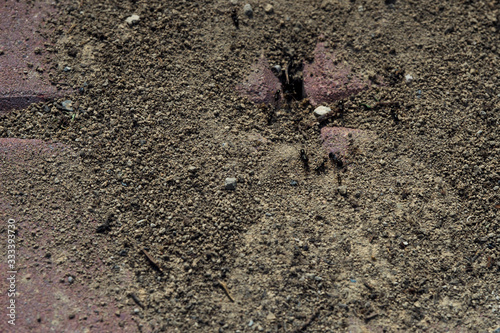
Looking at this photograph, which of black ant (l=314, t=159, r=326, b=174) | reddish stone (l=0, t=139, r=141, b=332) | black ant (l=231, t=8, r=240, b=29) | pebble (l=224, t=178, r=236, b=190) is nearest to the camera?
reddish stone (l=0, t=139, r=141, b=332)

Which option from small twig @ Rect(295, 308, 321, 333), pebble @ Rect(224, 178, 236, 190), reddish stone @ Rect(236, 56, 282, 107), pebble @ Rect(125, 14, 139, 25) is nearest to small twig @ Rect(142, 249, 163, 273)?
pebble @ Rect(224, 178, 236, 190)

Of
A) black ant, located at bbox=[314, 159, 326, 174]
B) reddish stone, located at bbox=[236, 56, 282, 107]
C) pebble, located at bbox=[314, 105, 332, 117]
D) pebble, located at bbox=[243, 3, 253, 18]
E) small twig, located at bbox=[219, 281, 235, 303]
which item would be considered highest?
pebble, located at bbox=[243, 3, 253, 18]

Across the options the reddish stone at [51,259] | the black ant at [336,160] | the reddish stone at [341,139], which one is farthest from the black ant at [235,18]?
the reddish stone at [51,259]

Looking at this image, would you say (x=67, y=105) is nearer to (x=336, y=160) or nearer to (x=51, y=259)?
(x=51, y=259)

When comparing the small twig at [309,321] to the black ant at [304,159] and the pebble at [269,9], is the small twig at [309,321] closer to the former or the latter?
the black ant at [304,159]

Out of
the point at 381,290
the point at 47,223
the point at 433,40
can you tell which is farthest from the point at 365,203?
the point at 47,223

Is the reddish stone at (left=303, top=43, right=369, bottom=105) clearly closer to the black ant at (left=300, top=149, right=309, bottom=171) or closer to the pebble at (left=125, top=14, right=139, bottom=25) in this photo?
the black ant at (left=300, top=149, right=309, bottom=171)

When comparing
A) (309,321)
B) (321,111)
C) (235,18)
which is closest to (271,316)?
(309,321)
